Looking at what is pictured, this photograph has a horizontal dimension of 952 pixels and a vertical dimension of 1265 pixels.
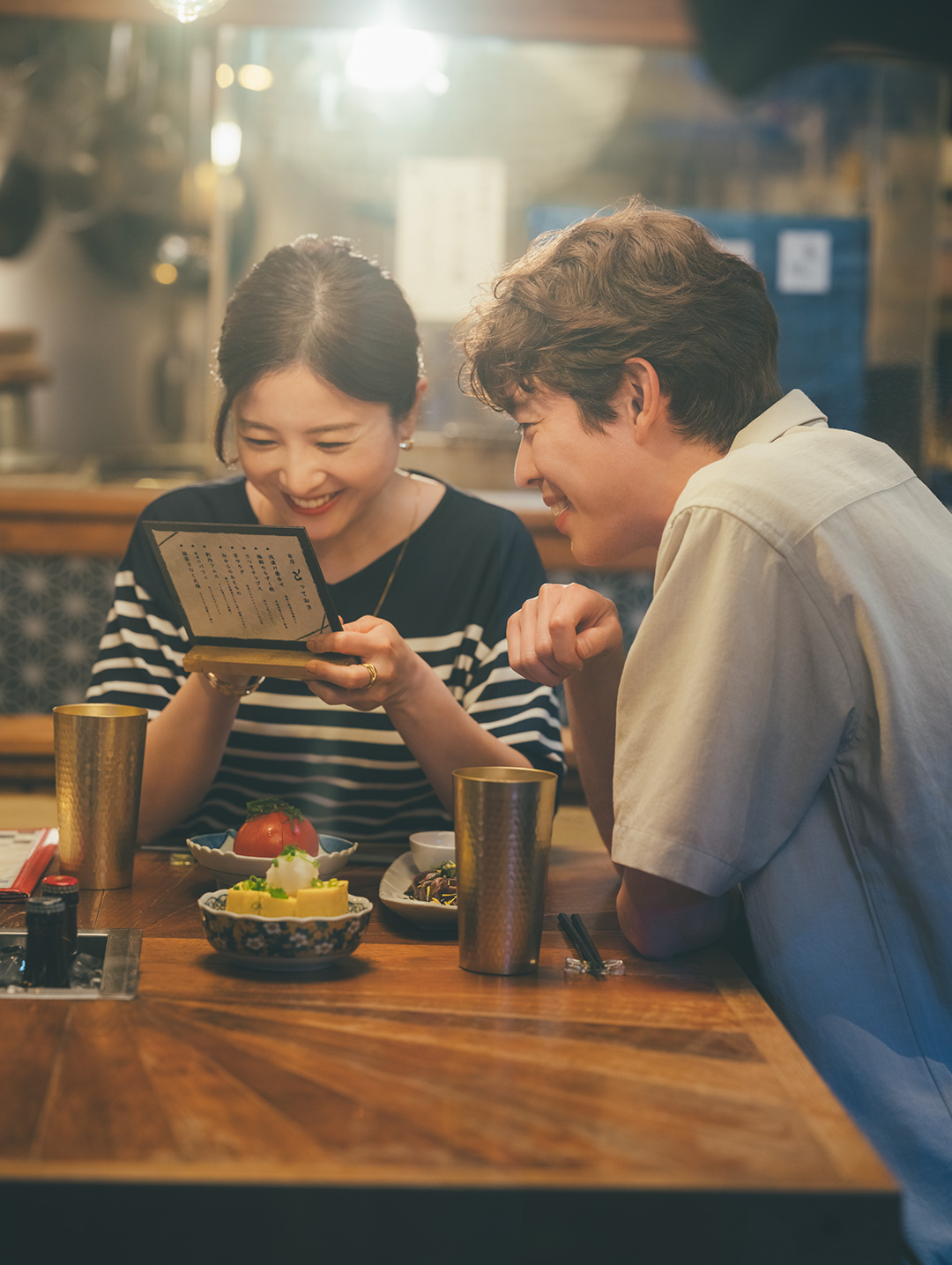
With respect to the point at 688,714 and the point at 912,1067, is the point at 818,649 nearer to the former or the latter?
the point at 688,714

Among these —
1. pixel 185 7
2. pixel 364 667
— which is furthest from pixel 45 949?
pixel 185 7

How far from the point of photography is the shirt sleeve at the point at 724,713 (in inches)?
38.5

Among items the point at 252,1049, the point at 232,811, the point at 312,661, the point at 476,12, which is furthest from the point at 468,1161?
the point at 476,12

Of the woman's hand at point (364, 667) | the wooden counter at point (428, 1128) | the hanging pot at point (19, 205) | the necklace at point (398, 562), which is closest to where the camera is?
the wooden counter at point (428, 1128)

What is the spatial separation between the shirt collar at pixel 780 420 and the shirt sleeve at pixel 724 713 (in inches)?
8.1

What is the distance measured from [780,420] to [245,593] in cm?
57

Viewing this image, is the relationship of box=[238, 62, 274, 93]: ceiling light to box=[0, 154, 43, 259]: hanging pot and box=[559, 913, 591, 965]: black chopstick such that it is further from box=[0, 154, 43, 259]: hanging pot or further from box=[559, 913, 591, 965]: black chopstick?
box=[559, 913, 591, 965]: black chopstick

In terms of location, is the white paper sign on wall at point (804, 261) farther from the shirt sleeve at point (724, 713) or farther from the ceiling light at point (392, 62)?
the shirt sleeve at point (724, 713)

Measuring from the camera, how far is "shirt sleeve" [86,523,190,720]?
1.61 m

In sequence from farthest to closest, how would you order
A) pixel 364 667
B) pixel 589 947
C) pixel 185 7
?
pixel 185 7, pixel 364 667, pixel 589 947

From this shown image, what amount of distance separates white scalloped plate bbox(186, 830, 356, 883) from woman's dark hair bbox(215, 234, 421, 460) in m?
0.61

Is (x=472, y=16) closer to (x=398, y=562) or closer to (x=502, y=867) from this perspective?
(x=398, y=562)

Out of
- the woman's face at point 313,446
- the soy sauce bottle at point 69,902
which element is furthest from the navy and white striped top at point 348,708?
the soy sauce bottle at point 69,902

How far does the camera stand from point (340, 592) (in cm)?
170
